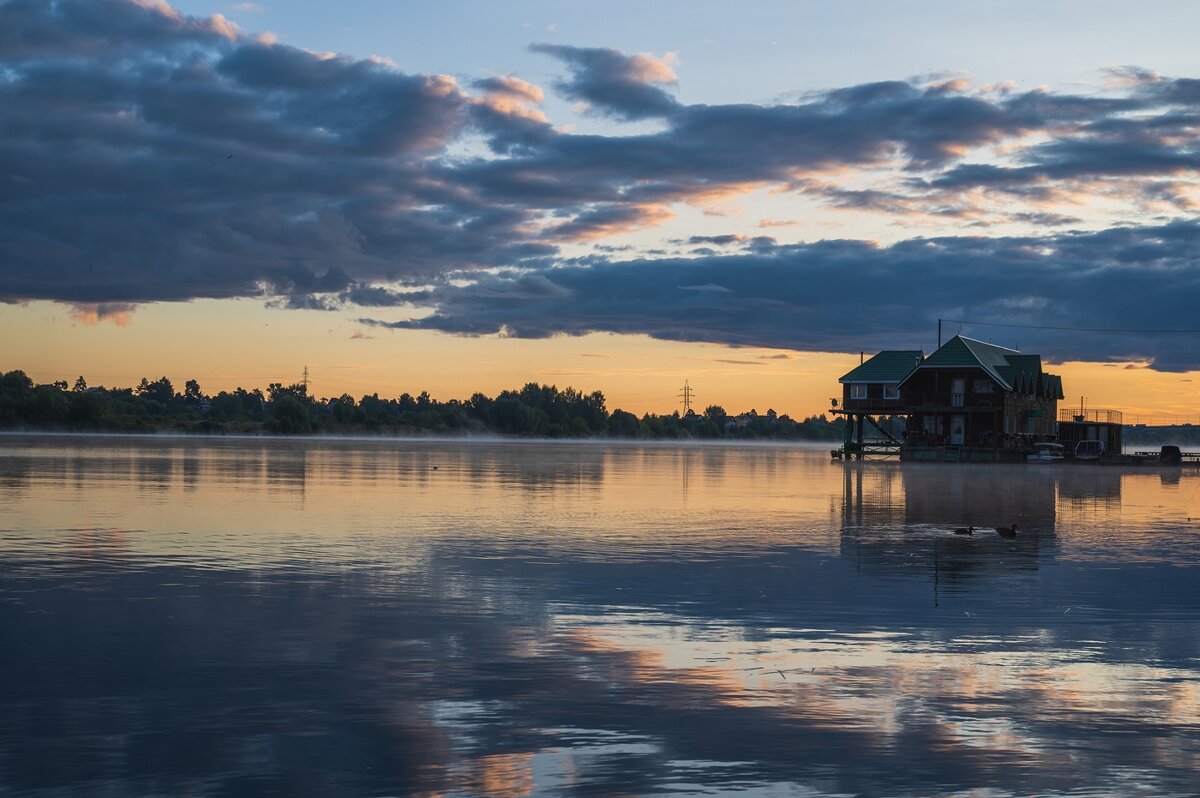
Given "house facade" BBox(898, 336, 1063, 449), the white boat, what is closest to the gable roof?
"house facade" BBox(898, 336, 1063, 449)

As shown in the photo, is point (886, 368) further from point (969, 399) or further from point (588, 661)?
point (588, 661)

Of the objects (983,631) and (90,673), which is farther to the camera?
(983,631)

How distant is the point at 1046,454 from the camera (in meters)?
97.4

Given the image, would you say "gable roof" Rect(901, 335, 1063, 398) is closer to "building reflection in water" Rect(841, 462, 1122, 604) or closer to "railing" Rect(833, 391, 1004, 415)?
"railing" Rect(833, 391, 1004, 415)

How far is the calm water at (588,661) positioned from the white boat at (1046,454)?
2756 inches

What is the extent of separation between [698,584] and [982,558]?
7125mm

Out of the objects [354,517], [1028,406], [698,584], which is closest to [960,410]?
[1028,406]

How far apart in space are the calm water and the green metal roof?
3066 inches

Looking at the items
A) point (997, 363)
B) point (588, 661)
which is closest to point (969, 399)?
point (997, 363)

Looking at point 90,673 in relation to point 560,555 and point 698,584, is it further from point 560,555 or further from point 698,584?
point 560,555

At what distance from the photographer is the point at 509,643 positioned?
13.9 meters

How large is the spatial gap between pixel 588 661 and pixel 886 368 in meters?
97.8

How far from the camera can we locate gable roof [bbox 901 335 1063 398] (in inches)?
3942

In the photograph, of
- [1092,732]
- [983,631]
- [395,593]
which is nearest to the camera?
[1092,732]
